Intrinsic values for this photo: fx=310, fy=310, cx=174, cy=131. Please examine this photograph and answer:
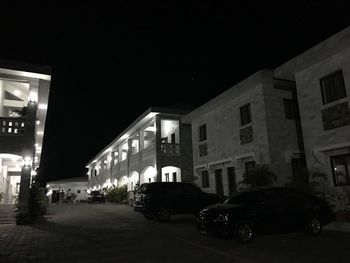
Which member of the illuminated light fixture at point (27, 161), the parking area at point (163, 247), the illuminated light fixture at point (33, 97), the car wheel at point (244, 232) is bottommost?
the parking area at point (163, 247)

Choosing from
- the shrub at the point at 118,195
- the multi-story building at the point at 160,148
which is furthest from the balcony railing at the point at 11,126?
the shrub at the point at 118,195

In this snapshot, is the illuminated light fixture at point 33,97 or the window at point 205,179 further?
the window at point 205,179

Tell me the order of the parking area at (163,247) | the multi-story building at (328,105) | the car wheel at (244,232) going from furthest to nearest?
1. the multi-story building at (328,105)
2. the car wheel at (244,232)
3. the parking area at (163,247)

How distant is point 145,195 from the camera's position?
14.6 m

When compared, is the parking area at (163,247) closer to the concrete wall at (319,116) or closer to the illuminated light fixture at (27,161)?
the concrete wall at (319,116)

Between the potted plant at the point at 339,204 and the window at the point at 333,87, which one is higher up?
the window at the point at 333,87

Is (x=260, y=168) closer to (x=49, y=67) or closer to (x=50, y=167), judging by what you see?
(x=49, y=67)

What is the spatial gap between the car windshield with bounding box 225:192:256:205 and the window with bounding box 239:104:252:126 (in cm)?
702

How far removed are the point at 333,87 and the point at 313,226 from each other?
5837 millimetres

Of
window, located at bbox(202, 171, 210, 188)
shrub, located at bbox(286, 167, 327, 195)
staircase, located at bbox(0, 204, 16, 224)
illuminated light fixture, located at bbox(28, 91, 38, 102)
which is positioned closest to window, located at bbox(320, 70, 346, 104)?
shrub, located at bbox(286, 167, 327, 195)

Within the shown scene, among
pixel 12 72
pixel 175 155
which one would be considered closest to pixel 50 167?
pixel 175 155

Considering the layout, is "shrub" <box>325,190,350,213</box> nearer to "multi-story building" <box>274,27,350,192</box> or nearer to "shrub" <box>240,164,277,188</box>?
"multi-story building" <box>274,27,350,192</box>

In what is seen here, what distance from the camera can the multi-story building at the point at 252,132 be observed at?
1452 cm

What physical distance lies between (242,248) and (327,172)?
630 centimetres
